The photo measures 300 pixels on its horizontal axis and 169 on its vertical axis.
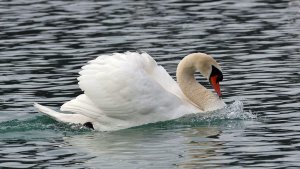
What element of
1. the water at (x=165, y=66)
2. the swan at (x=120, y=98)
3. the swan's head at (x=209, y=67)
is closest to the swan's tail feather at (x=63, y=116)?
the swan at (x=120, y=98)

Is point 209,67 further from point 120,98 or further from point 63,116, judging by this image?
point 63,116

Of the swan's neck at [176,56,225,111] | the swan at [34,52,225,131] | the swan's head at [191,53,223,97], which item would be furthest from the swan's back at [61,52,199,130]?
the swan's head at [191,53,223,97]

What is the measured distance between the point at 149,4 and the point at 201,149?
1831cm

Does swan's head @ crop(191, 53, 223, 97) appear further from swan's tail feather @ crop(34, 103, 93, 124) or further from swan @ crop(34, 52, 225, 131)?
swan's tail feather @ crop(34, 103, 93, 124)

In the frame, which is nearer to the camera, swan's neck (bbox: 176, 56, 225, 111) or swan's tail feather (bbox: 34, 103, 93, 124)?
swan's tail feather (bbox: 34, 103, 93, 124)

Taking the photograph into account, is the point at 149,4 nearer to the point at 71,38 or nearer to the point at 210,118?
the point at 71,38

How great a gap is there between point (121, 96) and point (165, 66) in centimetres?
616

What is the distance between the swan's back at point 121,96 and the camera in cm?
1683

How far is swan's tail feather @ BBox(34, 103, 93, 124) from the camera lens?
17.2 m

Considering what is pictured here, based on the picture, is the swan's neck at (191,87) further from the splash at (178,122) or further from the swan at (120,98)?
the swan at (120,98)

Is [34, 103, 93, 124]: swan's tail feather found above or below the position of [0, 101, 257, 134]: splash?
above

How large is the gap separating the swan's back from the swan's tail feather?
0.18 meters

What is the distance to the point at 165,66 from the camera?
22969 millimetres

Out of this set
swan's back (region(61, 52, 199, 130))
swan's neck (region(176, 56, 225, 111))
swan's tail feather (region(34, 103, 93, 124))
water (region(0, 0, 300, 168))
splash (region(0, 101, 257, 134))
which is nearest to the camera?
water (region(0, 0, 300, 168))
